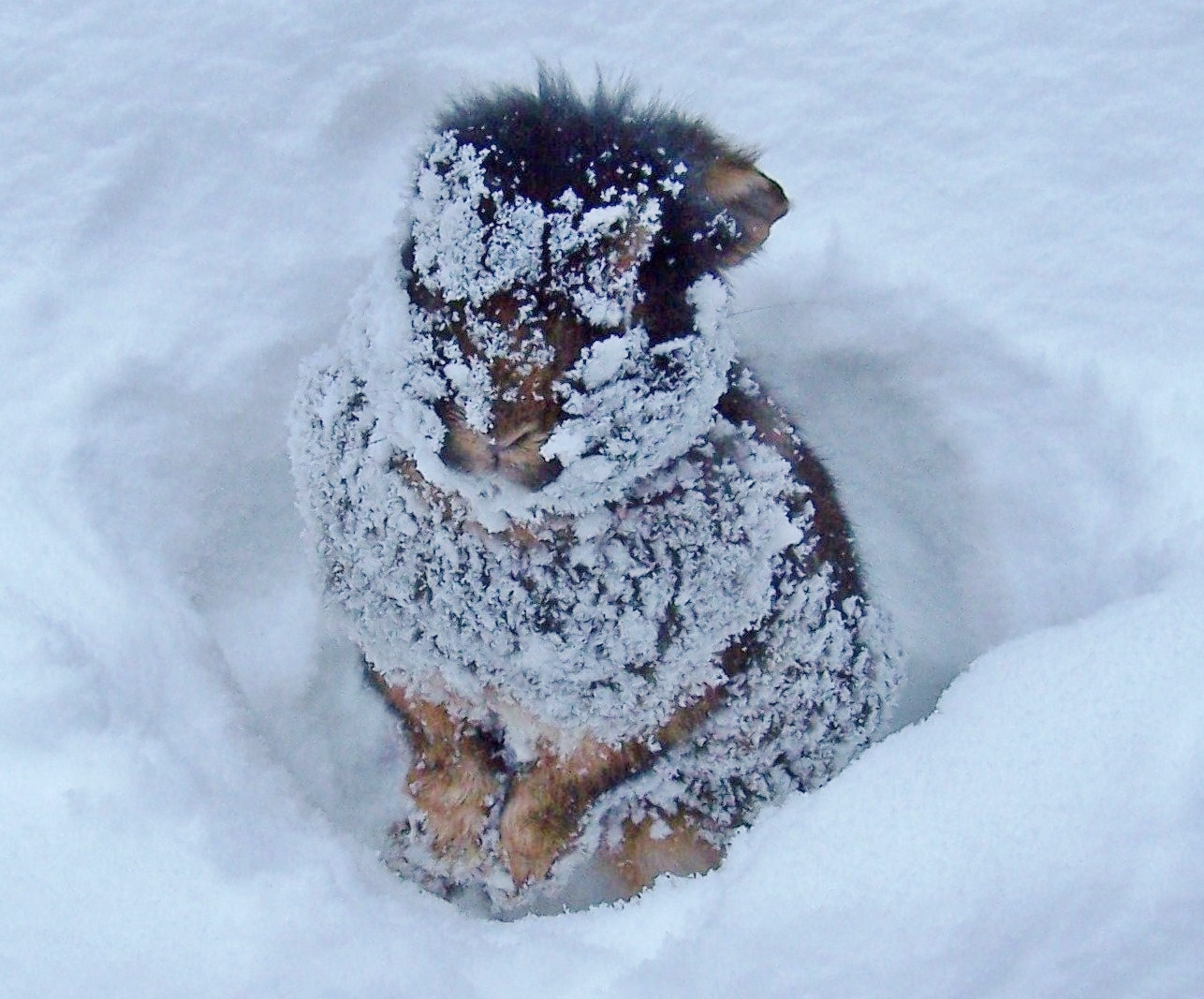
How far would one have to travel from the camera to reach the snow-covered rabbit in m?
1.34

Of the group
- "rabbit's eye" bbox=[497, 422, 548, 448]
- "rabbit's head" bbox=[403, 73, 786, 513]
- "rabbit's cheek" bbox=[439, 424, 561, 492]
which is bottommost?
"rabbit's cheek" bbox=[439, 424, 561, 492]

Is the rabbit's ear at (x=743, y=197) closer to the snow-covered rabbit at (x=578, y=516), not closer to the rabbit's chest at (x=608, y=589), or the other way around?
the snow-covered rabbit at (x=578, y=516)

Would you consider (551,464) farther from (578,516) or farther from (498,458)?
(578,516)

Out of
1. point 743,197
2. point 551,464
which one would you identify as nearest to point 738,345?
point 743,197

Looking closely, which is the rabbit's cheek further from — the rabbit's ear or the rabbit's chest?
the rabbit's ear

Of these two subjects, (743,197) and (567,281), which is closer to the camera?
(567,281)

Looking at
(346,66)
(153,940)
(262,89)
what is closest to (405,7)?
(346,66)

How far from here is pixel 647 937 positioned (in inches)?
70.2

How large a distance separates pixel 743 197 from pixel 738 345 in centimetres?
82

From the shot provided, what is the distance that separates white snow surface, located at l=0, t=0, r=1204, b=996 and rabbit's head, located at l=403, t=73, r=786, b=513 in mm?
580

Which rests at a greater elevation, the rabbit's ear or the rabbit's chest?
the rabbit's ear

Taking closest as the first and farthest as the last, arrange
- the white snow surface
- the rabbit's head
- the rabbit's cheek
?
the rabbit's head, the rabbit's cheek, the white snow surface

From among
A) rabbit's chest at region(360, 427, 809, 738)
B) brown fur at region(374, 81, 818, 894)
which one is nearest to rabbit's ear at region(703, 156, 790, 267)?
brown fur at region(374, 81, 818, 894)

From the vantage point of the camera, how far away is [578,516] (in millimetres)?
1700
